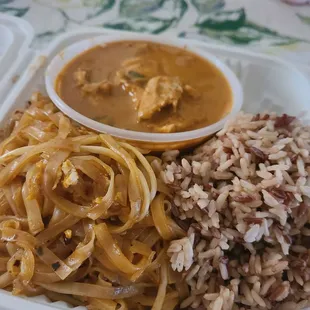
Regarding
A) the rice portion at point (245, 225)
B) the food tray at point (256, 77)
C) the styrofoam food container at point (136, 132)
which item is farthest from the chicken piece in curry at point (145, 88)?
the rice portion at point (245, 225)

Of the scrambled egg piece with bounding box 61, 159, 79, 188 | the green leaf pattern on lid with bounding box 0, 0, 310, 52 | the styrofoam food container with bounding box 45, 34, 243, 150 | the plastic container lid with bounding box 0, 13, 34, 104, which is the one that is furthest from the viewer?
the green leaf pattern on lid with bounding box 0, 0, 310, 52

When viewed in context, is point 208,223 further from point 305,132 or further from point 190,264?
point 305,132

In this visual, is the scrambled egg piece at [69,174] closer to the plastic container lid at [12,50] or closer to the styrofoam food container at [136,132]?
the styrofoam food container at [136,132]

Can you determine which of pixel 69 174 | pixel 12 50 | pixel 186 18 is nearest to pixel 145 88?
pixel 69 174

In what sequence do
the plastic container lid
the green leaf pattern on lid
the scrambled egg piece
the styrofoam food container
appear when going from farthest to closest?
the green leaf pattern on lid
the plastic container lid
the styrofoam food container
the scrambled egg piece

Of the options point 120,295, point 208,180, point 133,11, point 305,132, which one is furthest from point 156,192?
point 133,11

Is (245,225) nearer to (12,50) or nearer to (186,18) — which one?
(12,50)

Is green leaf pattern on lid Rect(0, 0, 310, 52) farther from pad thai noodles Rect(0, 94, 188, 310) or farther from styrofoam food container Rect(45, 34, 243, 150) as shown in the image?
pad thai noodles Rect(0, 94, 188, 310)

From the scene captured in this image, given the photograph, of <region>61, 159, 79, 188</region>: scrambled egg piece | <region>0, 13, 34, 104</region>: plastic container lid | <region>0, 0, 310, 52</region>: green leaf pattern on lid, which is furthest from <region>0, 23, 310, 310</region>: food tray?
<region>61, 159, 79, 188</region>: scrambled egg piece
